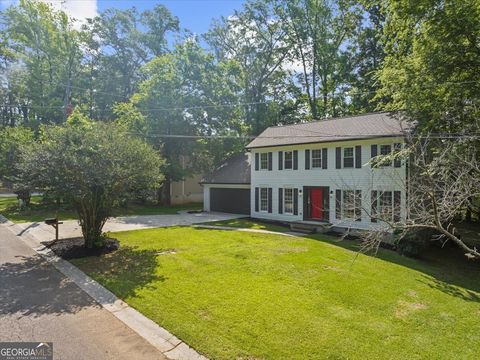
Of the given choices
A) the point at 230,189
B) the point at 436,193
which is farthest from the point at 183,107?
the point at 436,193

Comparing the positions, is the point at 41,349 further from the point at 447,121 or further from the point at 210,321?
the point at 447,121

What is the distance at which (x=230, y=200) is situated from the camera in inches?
962

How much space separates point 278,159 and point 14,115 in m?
43.9

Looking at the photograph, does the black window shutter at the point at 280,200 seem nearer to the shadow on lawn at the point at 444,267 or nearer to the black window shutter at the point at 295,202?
the black window shutter at the point at 295,202

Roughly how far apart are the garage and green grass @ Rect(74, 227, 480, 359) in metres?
10.7

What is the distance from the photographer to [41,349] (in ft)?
16.4

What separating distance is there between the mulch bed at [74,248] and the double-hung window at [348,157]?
12.2 m

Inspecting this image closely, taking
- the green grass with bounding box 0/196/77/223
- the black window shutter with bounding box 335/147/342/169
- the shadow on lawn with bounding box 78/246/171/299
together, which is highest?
the black window shutter with bounding box 335/147/342/169

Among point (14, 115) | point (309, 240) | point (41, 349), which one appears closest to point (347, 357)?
point (41, 349)

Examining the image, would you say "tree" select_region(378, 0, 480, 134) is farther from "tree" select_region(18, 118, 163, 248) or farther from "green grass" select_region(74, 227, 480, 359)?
"tree" select_region(18, 118, 163, 248)

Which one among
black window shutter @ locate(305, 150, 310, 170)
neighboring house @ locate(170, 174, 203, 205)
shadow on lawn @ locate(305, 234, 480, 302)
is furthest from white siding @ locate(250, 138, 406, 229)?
neighboring house @ locate(170, 174, 203, 205)

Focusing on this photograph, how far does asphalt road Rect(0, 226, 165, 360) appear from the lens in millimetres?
4996

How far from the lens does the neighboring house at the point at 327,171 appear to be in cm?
1549

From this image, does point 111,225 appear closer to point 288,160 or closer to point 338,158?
point 288,160
